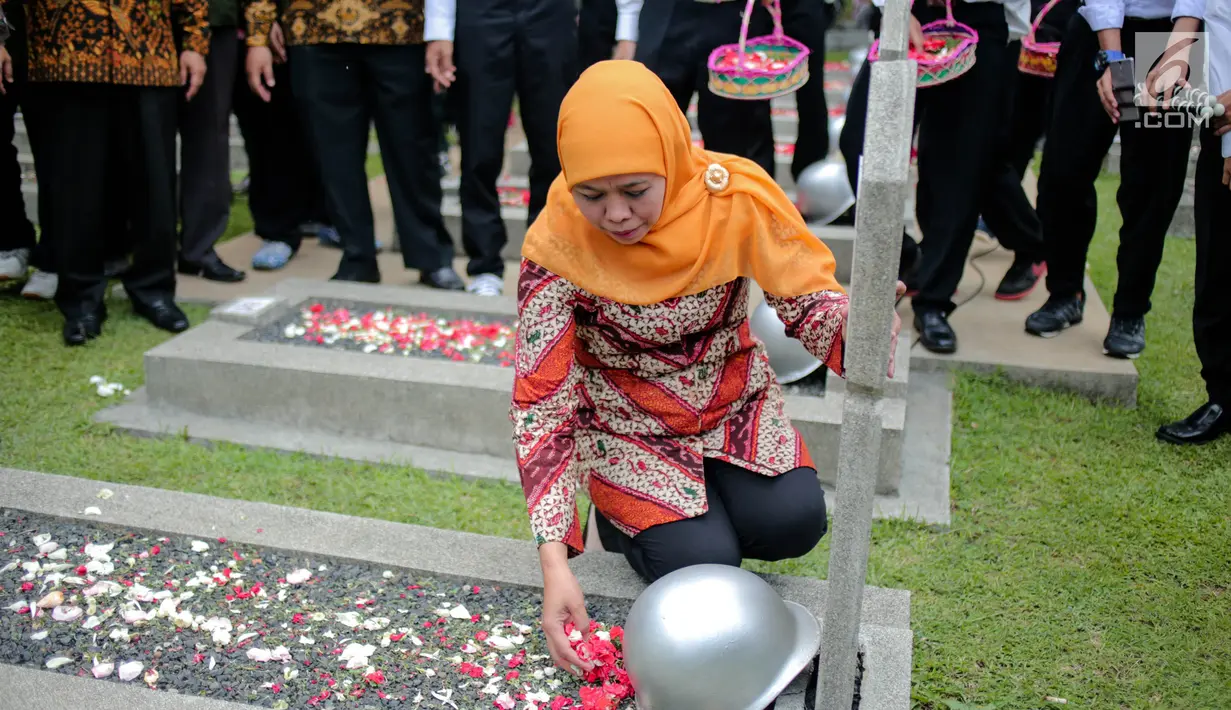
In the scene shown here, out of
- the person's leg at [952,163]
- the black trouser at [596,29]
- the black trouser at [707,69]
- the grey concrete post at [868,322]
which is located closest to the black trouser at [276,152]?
the black trouser at [596,29]

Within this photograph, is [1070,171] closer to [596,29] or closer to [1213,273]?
[1213,273]

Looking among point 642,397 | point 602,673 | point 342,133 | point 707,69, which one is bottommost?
point 602,673

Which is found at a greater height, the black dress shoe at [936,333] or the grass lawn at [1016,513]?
the black dress shoe at [936,333]

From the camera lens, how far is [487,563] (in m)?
2.77

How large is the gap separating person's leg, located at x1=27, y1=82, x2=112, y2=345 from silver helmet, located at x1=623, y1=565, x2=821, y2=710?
327 centimetres

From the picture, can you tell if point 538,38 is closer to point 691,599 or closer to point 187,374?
point 187,374

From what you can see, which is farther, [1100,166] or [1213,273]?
[1100,166]

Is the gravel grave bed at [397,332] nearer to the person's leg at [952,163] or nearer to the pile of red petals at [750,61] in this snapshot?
the person's leg at [952,163]

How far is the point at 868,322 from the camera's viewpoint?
69.8 inches

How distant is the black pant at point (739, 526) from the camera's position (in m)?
2.53

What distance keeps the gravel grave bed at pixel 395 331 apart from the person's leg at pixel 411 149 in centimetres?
64

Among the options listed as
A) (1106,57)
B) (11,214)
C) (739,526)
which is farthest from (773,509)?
(11,214)

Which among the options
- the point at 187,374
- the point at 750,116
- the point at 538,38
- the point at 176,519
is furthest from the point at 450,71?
the point at 176,519

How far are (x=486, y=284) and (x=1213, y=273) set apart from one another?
296 centimetres
